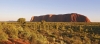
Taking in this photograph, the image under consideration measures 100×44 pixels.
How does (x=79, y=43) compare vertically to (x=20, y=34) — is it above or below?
below

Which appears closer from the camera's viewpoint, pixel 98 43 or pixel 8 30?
pixel 8 30

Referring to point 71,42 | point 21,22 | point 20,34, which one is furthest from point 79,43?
point 21,22

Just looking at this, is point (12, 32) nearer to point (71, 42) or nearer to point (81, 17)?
point (71, 42)

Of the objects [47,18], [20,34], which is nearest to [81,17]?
[47,18]

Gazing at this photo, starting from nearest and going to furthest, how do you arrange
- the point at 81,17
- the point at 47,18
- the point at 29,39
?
1. the point at 29,39
2. the point at 81,17
3. the point at 47,18

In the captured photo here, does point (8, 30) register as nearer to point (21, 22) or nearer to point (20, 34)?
point (20, 34)

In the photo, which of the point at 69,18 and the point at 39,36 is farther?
the point at 69,18

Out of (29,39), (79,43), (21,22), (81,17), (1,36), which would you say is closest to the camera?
(1,36)

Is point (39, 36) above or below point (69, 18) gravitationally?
above

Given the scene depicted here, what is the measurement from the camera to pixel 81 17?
419 ft

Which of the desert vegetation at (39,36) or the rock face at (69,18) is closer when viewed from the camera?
the desert vegetation at (39,36)

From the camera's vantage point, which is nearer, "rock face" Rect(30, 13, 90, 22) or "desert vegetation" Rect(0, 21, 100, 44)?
"desert vegetation" Rect(0, 21, 100, 44)

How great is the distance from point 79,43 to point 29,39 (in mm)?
8818

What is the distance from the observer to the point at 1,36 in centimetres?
1342
